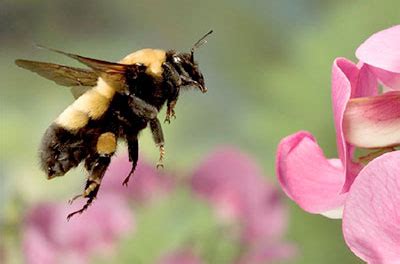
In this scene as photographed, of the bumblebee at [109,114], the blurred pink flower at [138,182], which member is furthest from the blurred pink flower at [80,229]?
the bumblebee at [109,114]

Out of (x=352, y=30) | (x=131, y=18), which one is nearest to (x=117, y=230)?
(x=352, y=30)

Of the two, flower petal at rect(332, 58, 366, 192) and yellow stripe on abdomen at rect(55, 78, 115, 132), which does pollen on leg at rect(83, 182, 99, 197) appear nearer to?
yellow stripe on abdomen at rect(55, 78, 115, 132)

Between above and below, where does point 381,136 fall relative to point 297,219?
above

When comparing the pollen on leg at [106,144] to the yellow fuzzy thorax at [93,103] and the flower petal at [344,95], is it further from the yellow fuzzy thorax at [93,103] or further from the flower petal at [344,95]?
the flower petal at [344,95]

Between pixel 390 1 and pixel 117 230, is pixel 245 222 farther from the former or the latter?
pixel 390 1

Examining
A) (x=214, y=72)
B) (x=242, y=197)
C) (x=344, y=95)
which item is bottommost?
(x=214, y=72)

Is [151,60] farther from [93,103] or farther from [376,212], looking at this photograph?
[376,212]

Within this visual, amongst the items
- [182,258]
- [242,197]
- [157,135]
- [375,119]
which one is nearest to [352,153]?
[375,119]
